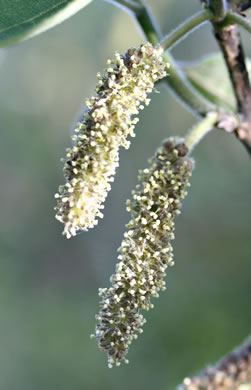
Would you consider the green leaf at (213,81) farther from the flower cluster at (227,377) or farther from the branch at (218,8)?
the flower cluster at (227,377)

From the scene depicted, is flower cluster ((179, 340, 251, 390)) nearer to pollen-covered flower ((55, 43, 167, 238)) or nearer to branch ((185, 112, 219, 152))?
pollen-covered flower ((55, 43, 167, 238))

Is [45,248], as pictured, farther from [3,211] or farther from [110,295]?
[110,295]

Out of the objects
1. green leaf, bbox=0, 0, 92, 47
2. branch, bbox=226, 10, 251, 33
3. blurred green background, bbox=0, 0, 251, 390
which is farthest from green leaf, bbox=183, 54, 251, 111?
blurred green background, bbox=0, 0, 251, 390

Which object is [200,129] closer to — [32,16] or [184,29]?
[184,29]

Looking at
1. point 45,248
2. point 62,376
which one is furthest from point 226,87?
point 45,248

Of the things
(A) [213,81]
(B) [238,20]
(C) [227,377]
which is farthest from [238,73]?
(C) [227,377]
